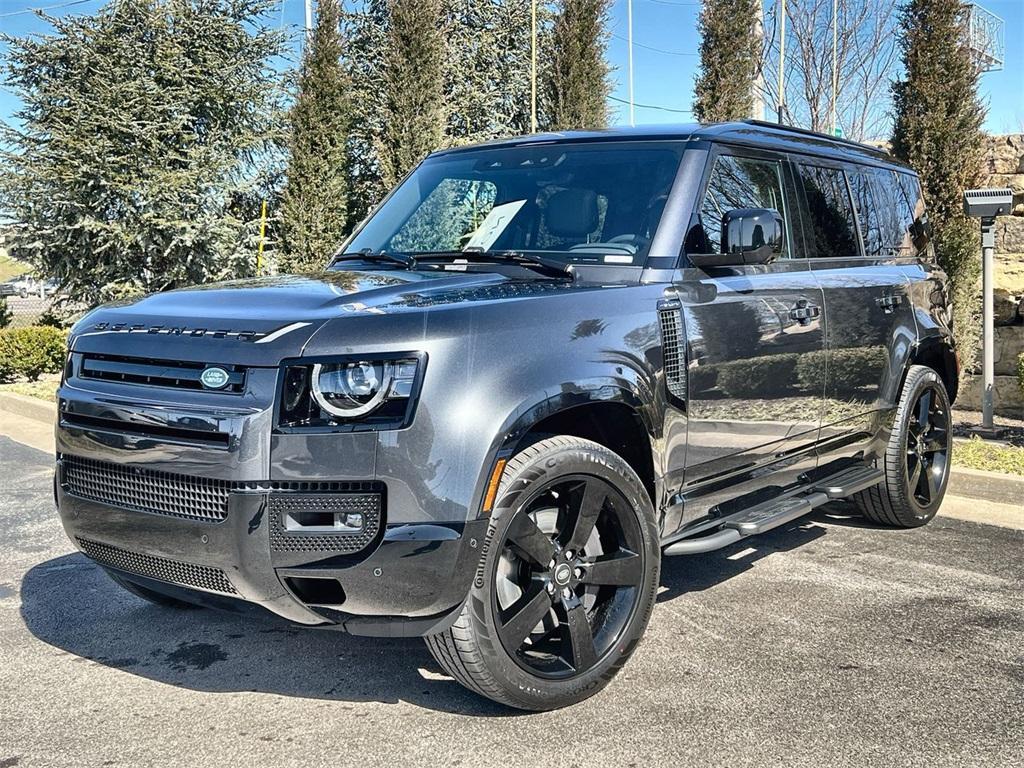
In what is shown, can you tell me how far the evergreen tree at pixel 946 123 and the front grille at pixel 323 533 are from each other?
9.12m

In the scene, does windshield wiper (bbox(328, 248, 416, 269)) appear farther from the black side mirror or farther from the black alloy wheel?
the black alloy wheel

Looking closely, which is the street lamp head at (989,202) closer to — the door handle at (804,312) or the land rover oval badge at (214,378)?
the door handle at (804,312)

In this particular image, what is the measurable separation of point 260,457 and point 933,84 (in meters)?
9.68

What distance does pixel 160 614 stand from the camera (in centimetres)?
430

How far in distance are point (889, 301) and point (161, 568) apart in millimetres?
3779

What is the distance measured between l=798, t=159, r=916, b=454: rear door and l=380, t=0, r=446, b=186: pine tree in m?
10.6

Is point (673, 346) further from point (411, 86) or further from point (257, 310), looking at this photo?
point (411, 86)

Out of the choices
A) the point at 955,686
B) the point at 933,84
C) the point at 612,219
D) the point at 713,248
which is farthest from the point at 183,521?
the point at 933,84

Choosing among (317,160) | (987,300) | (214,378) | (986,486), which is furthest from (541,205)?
(317,160)

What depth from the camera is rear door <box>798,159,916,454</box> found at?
15.3 feet

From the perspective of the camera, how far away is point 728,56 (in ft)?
49.2

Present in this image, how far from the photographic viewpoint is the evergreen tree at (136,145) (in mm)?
14352

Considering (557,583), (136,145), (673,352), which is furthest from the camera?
(136,145)

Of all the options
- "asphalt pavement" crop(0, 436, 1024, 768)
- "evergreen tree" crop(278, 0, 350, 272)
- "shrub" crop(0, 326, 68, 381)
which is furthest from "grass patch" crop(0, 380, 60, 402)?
"asphalt pavement" crop(0, 436, 1024, 768)
